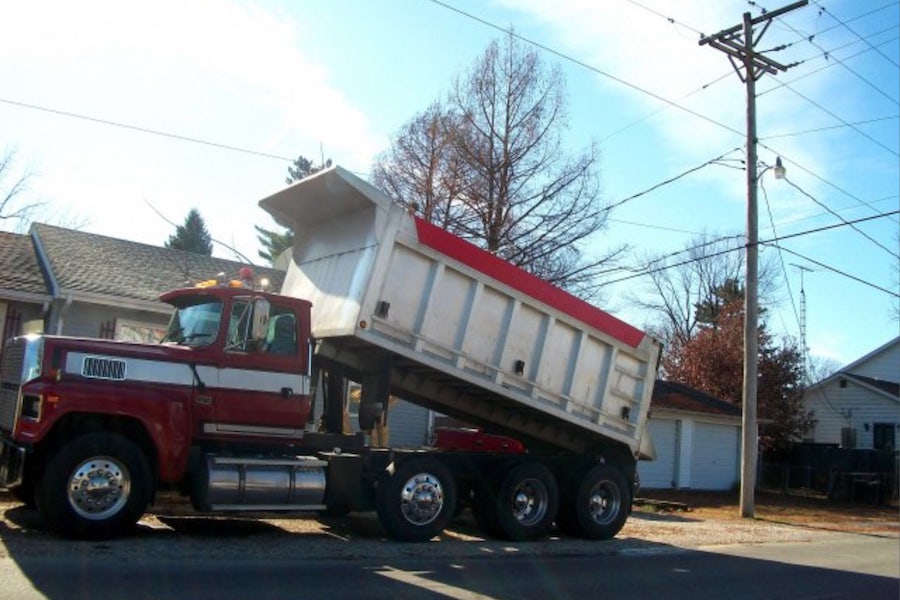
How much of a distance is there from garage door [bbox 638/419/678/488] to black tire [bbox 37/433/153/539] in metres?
18.8

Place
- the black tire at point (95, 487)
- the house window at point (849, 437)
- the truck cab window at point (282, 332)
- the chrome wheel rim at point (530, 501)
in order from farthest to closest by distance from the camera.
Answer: the house window at point (849, 437) < the chrome wheel rim at point (530, 501) < the truck cab window at point (282, 332) < the black tire at point (95, 487)

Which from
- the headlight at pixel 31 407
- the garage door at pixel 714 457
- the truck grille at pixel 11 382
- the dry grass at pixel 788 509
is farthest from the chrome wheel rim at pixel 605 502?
the garage door at pixel 714 457

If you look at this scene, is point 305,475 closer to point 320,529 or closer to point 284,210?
point 320,529

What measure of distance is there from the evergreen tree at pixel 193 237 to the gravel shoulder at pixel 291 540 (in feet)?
143

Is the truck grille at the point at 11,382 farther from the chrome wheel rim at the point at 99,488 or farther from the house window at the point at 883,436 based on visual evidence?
the house window at the point at 883,436

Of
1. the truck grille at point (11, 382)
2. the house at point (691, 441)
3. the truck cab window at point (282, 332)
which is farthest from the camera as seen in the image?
the house at point (691, 441)

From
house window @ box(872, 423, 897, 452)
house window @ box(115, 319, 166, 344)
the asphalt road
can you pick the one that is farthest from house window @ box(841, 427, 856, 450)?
house window @ box(115, 319, 166, 344)

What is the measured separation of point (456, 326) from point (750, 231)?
11.3 m

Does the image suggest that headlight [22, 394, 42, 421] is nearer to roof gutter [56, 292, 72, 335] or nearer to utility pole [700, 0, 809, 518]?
roof gutter [56, 292, 72, 335]

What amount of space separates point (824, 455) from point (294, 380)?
2436cm

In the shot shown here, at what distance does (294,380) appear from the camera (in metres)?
10.1

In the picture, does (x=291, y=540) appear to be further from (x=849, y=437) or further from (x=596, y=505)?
(x=849, y=437)

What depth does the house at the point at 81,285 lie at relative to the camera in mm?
15867

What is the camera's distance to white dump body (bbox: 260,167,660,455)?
10.1 meters
